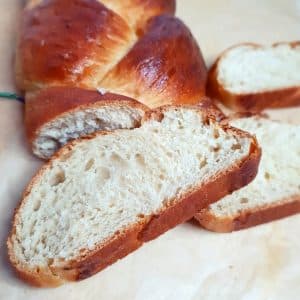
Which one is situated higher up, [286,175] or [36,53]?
[36,53]

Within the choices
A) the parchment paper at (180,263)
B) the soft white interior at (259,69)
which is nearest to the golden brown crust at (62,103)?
the parchment paper at (180,263)

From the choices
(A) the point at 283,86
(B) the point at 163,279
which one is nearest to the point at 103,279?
(B) the point at 163,279

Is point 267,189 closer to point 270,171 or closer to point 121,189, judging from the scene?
point 270,171

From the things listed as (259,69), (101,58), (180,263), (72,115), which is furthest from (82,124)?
(259,69)

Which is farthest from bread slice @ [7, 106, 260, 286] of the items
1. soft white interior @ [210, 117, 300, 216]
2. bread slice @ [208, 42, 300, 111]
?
bread slice @ [208, 42, 300, 111]

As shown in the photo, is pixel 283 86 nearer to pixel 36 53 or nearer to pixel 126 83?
pixel 126 83

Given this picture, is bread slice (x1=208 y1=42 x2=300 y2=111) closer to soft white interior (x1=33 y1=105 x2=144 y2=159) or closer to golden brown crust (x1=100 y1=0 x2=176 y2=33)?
golden brown crust (x1=100 y1=0 x2=176 y2=33)
